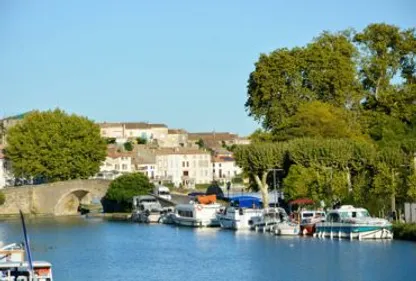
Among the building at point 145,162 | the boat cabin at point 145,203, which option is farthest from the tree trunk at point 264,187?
the building at point 145,162

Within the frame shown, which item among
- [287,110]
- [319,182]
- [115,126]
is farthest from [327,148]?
[115,126]

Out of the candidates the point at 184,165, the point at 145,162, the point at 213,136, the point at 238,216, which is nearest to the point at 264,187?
the point at 238,216

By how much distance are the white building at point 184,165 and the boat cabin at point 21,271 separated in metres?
80.9

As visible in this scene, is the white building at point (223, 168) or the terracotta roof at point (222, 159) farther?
the terracotta roof at point (222, 159)

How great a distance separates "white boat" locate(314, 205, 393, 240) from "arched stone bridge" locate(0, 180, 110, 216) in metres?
28.9

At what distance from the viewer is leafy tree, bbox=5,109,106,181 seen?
83562 mm

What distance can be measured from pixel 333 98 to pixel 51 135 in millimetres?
21862

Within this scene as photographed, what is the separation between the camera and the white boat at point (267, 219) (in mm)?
58344

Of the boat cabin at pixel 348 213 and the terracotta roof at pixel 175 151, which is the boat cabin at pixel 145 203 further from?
the terracotta roof at pixel 175 151

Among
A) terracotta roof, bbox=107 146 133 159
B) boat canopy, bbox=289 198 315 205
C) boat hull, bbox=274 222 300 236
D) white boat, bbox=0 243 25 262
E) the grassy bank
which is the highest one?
terracotta roof, bbox=107 146 133 159

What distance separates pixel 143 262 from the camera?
46.9 meters

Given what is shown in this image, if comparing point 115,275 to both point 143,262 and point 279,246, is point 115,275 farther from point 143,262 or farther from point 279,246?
point 279,246

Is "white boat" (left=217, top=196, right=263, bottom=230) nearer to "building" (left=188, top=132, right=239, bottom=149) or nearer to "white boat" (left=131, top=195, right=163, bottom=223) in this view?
"white boat" (left=131, top=195, right=163, bottom=223)

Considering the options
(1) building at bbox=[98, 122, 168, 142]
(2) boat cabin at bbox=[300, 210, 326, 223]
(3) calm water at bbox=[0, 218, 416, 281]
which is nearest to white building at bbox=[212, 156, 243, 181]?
A: (1) building at bbox=[98, 122, 168, 142]
